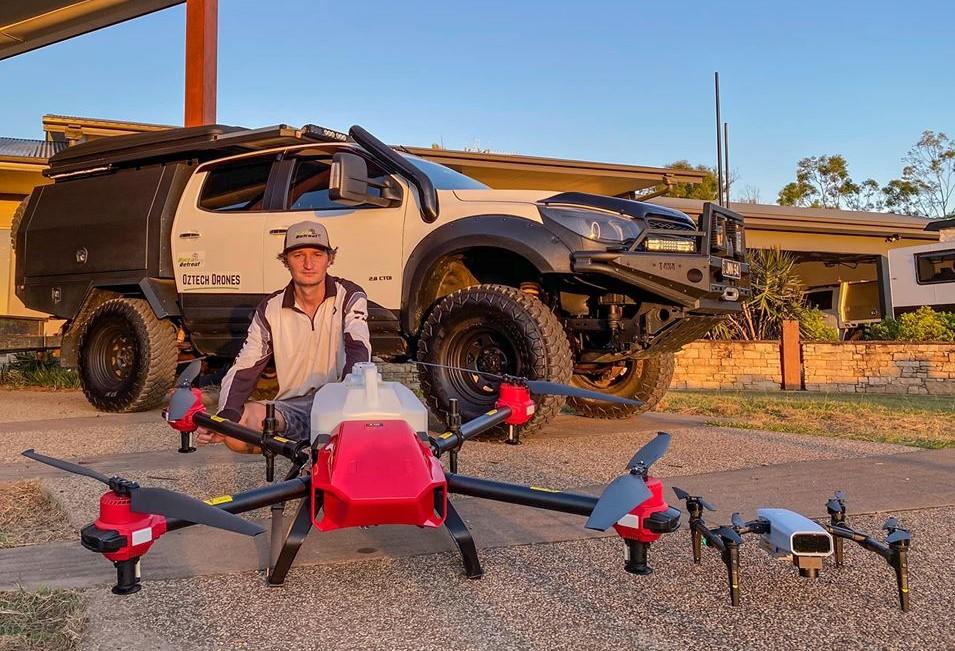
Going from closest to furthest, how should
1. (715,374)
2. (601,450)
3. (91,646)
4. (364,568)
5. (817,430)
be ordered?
(91,646), (364,568), (601,450), (817,430), (715,374)

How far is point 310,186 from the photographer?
614 cm

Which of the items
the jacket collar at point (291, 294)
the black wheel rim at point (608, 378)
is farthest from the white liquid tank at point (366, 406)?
the black wheel rim at point (608, 378)

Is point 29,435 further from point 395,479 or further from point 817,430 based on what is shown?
point 817,430

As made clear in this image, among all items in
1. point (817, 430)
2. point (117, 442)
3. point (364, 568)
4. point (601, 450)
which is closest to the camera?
point (364, 568)

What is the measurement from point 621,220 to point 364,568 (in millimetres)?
3071

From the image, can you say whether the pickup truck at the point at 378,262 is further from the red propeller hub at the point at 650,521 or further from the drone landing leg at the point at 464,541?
the red propeller hub at the point at 650,521

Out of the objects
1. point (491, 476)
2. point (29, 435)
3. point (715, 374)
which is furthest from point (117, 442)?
point (715, 374)

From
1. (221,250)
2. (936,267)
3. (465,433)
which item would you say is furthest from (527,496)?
(936,267)

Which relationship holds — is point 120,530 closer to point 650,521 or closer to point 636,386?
point 650,521

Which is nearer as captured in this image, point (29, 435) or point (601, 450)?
point (601, 450)

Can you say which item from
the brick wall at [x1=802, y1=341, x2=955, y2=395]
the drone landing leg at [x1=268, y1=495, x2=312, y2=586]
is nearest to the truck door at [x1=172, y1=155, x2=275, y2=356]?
the drone landing leg at [x1=268, y1=495, x2=312, y2=586]

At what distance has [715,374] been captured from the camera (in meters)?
12.5

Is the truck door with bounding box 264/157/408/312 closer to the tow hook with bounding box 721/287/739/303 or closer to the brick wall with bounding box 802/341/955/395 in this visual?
the tow hook with bounding box 721/287/739/303

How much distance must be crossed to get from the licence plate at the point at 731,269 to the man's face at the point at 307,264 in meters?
2.89
